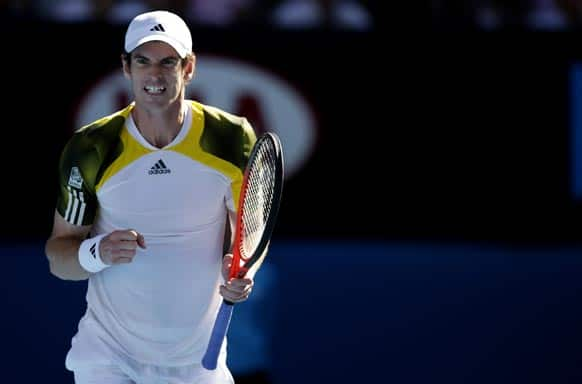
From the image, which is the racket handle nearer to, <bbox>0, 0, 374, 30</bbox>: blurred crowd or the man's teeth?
the man's teeth

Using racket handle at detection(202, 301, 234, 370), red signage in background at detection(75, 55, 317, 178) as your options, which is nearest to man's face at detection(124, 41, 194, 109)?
racket handle at detection(202, 301, 234, 370)

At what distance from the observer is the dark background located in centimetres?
629

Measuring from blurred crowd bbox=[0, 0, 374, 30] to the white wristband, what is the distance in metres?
3.02

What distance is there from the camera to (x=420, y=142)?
658 cm

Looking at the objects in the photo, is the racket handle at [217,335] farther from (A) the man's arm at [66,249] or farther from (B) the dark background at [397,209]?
(B) the dark background at [397,209]

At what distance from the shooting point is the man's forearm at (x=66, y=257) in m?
4.13

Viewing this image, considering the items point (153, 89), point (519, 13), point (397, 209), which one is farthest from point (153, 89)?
point (519, 13)

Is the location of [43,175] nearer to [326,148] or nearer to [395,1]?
[326,148]

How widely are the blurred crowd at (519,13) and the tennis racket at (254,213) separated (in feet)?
11.9

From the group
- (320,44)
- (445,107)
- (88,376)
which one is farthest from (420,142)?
(88,376)

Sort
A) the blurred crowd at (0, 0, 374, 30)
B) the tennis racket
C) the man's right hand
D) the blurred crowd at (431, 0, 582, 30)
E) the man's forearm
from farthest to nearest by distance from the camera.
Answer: the blurred crowd at (431, 0, 582, 30) < the blurred crowd at (0, 0, 374, 30) < the man's forearm < the tennis racket < the man's right hand

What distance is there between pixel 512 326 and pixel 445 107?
1154mm

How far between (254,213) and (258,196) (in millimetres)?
57

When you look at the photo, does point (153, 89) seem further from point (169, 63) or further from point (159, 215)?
point (159, 215)
